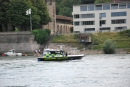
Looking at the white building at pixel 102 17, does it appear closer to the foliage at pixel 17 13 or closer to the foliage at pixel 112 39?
the foliage at pixel 112 39

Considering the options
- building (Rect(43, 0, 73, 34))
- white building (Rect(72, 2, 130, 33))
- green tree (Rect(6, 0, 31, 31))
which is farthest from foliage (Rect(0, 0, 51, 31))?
white building (Rect(72, 2, 130, 33))

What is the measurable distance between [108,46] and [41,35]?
→ 19346mm

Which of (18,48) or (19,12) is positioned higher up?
(19,12)

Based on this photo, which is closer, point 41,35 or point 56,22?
point 41,35

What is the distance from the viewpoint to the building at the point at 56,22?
15800 cm

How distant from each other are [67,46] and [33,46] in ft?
29.1

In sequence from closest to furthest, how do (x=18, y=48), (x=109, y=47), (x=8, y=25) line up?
(x=109, y=47) → (x=18, y=48) → (x=8, y=25)

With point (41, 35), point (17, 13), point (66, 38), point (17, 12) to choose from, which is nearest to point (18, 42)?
point (41, 35)

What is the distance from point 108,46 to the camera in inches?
4574

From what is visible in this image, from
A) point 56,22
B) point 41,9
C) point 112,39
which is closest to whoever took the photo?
point 112,39

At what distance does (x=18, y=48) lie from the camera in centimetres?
12481

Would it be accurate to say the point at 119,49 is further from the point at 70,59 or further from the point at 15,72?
the point at 15,72

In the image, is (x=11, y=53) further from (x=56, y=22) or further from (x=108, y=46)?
(x=56, y=22)

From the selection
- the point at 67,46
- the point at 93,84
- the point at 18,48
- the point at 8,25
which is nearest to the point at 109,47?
the point at 67,46
